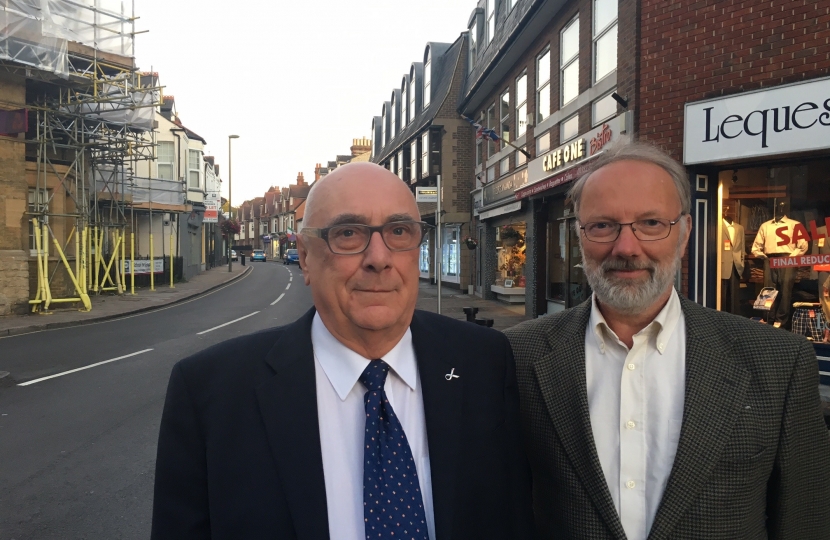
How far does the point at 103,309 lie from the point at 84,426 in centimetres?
1277

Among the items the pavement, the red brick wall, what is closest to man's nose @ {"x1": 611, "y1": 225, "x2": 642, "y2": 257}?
the red brick wall

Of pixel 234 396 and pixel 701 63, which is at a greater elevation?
pixel 701 63

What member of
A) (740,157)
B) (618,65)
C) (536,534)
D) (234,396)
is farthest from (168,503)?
(618,65)

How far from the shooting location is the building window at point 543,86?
13.3 m

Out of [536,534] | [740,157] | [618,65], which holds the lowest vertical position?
[536,534]

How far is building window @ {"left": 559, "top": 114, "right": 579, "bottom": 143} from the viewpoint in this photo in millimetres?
11531

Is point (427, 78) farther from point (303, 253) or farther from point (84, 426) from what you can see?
point (303, 253)

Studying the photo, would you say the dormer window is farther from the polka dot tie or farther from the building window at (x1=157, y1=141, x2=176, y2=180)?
the polka dot tie

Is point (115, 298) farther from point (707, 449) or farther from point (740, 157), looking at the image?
point (707, 449)

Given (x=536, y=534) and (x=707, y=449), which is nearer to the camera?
(x=707, y=449)

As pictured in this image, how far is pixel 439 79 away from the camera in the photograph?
27.1 metres

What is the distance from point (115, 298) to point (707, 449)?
2282 centimetres

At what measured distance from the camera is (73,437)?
19.2 ft

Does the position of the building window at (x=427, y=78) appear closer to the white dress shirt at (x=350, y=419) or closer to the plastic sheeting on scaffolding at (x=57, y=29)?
the plastic sheeting on scaffolding at (x=57, y=29)
